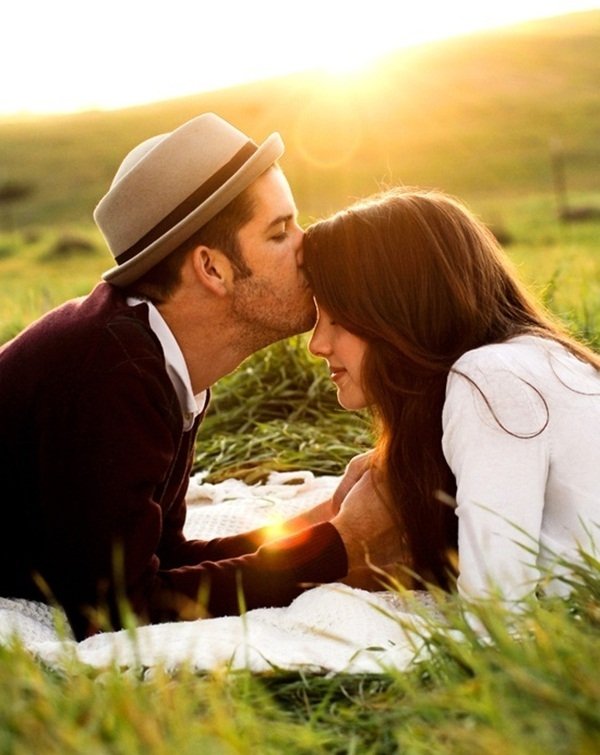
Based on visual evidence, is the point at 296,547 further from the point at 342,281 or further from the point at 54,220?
the point at 54,220

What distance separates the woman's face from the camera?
A: 3654 millimetres

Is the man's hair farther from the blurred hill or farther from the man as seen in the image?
the blurred hill

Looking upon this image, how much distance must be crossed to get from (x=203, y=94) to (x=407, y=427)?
57425mm

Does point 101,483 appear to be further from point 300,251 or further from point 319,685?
point 300,251

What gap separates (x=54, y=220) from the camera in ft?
147

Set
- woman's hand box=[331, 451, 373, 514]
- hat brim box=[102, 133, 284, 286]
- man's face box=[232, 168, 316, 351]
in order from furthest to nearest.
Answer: woman's hand box=[331, 451, 373, 514]
man's face box=[232, 168, 316, 351]
hat brim box=[102, 133, 284, 286]

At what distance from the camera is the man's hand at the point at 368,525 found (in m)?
3.72

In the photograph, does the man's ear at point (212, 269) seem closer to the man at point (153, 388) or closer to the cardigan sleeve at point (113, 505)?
the man at point (153, 388)

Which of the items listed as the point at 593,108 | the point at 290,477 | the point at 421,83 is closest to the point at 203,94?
the point at 421,83

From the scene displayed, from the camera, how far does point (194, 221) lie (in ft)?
12.0

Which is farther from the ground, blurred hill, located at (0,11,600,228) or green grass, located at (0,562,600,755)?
green grass, located at (0,562,600,755)

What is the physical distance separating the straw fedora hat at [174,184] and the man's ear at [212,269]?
0.07m

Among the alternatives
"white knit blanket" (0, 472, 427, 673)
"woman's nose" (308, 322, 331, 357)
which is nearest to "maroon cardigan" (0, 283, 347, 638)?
"white knit blanket" (0, 472, 427, 673)

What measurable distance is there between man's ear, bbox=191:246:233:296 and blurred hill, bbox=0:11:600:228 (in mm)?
27698
